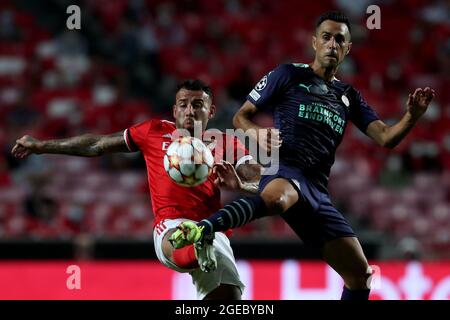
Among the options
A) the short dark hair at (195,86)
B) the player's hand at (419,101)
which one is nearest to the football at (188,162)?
the short dark hair at (195,86)

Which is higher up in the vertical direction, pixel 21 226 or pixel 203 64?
pixel 203 64

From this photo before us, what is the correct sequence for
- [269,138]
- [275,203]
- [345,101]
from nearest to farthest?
[275,203] → [269,138] → [345,101]

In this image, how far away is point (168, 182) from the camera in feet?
20.0

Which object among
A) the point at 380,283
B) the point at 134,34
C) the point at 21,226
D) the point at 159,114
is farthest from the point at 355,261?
the point at 134,34

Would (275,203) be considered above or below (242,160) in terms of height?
below

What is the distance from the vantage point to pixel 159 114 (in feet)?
44.9

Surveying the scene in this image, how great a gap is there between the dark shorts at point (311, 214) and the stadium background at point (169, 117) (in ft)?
11.3

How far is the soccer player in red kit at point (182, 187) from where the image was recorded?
19.3 feet

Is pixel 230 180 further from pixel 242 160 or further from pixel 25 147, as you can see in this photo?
pixel 25 147

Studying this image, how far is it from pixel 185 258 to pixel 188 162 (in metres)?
0.62

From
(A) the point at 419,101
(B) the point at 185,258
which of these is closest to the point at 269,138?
(B) the point at 185,258

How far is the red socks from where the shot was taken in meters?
5.62
